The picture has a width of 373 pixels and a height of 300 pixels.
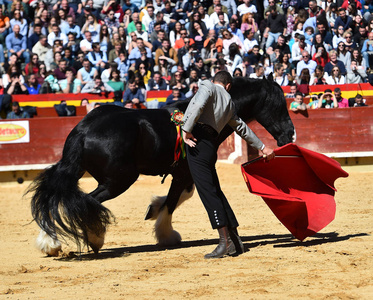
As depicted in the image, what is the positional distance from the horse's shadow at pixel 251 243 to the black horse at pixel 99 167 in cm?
16

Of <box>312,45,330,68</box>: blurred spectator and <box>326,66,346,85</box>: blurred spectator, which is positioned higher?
<box>312,45,330,68</box>: blurred spectator

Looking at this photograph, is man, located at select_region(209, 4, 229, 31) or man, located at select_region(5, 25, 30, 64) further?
man, located at select_region(5, 25, 30, 64)

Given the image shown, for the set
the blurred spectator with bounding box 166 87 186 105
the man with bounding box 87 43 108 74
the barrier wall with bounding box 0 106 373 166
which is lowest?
the barrier wall with bounding box 0 106 373 166

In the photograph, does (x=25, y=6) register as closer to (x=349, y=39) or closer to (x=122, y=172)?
(x=349, y=39)

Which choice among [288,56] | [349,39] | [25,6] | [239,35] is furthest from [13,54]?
[349,39]

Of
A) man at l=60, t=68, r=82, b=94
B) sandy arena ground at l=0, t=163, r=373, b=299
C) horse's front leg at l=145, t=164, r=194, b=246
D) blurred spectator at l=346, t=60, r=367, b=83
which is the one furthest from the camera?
man at l=60, t=68, r=82, b=94

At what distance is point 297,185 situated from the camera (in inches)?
263

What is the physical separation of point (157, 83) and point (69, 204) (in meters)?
8.13

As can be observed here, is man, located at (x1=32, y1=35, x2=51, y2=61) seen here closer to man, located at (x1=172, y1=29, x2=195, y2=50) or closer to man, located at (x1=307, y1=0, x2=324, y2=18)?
man, located at (x1=172, y1=29, x2=195, y2=50)

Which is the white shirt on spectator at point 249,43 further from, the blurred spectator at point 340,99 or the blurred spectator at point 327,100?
the blurred spectator at point 340,99

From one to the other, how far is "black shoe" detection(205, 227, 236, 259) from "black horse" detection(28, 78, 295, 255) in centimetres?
99

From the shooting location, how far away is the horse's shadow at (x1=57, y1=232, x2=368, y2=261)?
6387mm

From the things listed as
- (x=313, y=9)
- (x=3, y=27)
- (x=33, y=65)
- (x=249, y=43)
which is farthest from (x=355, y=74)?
(x=3, y=27)

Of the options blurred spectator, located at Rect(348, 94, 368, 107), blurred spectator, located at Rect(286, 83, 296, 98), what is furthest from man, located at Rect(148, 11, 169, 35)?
blurred spectator, located at Rect(348, 94, 368, 107)
